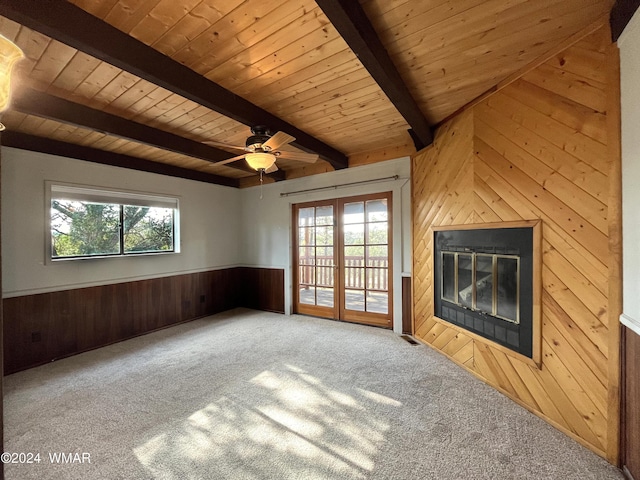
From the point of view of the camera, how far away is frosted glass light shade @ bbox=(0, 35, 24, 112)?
87 centimetres

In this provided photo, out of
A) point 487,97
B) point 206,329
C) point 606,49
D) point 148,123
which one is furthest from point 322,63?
point 206,329

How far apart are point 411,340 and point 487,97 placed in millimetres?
2811

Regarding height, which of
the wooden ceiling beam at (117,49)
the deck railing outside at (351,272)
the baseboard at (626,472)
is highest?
the wooden ceiling beam at (117,49)

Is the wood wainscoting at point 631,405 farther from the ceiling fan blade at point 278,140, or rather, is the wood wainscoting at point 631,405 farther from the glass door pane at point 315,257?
the glass door pane at point 315,257

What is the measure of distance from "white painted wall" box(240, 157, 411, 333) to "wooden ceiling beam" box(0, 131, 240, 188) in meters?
1.04

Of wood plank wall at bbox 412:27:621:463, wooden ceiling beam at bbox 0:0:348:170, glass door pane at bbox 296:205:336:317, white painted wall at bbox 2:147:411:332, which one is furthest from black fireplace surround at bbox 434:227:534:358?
wooden ceiling beam at bbox 0:0:348:170

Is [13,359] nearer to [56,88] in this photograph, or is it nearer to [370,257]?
[56,88]

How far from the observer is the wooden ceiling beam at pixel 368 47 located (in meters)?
1.61

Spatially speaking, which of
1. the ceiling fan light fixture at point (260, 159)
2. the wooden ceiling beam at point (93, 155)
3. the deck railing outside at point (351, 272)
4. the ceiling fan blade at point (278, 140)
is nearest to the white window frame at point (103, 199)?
the wooden ceiling beam at point (93, 155)

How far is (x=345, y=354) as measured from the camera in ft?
11.0

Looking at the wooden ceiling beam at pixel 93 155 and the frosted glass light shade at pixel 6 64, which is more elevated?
the wooden ceiling beam at pixel 93 155

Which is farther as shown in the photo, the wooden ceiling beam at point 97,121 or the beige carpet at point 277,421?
the wooden ceiling beam at point 97,121

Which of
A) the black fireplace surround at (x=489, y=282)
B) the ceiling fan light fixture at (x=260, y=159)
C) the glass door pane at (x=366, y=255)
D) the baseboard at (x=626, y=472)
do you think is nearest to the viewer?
the baseboard at (x=626, y=472)

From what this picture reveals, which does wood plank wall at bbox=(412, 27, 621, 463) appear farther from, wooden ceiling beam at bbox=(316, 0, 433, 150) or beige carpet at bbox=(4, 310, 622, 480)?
wooden ceiling beam at bbox=(316, 0, 433, 150)
